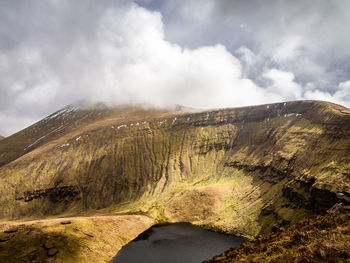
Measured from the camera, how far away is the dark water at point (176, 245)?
47588mm

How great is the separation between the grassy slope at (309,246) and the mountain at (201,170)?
107 ft

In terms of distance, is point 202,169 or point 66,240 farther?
point 202,169

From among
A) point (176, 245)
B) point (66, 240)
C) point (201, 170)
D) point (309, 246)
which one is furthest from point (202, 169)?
point (309, 246)

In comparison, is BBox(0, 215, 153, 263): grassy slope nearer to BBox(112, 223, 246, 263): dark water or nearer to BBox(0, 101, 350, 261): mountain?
BBox(112, 223, 246, 263): dark water

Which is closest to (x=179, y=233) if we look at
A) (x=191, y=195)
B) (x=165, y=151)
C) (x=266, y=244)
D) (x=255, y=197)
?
(x=191, y=195)

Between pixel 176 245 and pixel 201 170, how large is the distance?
183 feet

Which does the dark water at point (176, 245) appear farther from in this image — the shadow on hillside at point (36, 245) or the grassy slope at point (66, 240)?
the shadow on hillside at point (36, 245)

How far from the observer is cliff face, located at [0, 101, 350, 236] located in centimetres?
6012

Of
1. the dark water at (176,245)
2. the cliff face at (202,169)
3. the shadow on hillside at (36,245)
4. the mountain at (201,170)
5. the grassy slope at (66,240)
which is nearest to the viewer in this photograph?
the shadow on hillside at (36,245)

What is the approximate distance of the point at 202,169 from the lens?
109m

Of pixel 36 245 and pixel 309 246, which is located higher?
pixel 309 246

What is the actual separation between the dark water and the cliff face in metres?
6.73

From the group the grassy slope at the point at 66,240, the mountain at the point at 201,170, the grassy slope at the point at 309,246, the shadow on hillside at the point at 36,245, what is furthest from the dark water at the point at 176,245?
the grassy slope at the point at 309,246

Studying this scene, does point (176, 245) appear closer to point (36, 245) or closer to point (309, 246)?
point (36, 245)
